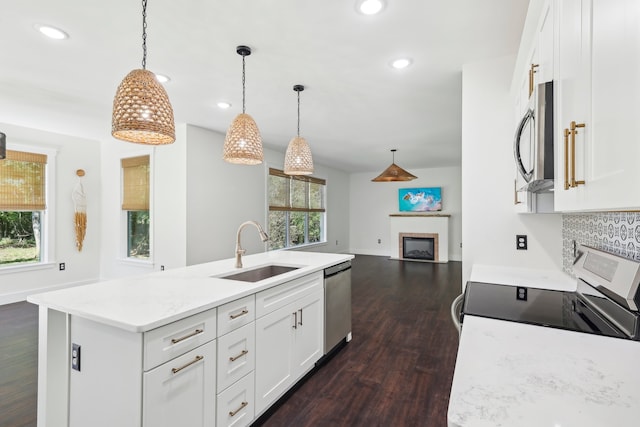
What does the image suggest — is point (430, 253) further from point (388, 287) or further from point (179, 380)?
point (179, 380)

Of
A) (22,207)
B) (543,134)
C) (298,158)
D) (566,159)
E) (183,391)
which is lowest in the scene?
(183,391)

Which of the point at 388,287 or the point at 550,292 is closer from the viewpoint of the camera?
the point at 550,292

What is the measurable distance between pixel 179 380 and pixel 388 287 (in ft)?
14.3

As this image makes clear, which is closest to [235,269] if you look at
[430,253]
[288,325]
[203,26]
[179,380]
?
[288,325]

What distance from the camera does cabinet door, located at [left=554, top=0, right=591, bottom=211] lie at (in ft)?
2.61

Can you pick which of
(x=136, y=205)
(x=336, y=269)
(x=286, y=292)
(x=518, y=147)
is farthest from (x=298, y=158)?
(x=136, y=205)

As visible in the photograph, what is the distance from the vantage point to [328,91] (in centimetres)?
318

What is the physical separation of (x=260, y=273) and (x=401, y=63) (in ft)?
6.77

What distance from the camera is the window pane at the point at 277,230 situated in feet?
20.5

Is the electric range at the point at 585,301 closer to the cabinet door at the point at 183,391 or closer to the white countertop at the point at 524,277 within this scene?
the white countertop at the point at 524,277

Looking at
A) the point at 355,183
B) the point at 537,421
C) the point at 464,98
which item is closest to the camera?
the point at 537,421

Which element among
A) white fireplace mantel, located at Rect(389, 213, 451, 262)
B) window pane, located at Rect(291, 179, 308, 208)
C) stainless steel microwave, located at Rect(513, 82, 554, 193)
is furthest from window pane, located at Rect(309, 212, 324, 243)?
stainless steel microwave, located at Rect(513, 82, 554, 193)

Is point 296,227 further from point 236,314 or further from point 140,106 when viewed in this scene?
point 140,106

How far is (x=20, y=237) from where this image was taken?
14.8 feet
